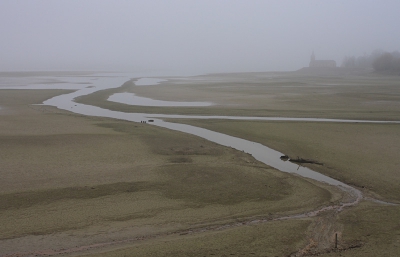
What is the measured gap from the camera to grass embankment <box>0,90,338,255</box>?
1091 centimetres

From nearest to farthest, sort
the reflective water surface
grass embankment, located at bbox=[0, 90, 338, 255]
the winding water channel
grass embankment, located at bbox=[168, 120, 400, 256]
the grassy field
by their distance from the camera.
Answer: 1. the grassy field
2. grass embankment, located at bbox=[168, 120, 400, 256]
3. grass embankment, located at bbox=[0, 90, 338, 255]
4. the winding water channel
5. the reflective water surface

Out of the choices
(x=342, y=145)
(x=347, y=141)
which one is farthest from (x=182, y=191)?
Answer: (x=347, y=141)

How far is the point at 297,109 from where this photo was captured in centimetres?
3538

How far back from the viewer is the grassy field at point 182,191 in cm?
1038

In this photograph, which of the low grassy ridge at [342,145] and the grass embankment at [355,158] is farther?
the low grassy ridge at [342,145]

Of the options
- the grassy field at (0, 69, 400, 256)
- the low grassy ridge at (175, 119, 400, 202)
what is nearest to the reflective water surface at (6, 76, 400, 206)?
the low grassy ridge at (175, 119, 400, 202)

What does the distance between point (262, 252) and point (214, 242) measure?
137 cm

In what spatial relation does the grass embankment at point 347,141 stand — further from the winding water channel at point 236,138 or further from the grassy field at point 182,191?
the winding water channel at point 236,138

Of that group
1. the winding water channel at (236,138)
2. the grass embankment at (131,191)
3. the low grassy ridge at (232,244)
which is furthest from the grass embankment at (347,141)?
the grass embankment at (131,191)

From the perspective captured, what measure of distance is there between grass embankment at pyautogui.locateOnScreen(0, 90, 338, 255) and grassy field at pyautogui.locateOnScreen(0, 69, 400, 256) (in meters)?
0.05

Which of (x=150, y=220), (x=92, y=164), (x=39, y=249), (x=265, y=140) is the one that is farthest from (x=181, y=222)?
(x=265, y=140)

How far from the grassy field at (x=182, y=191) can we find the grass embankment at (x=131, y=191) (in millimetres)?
48

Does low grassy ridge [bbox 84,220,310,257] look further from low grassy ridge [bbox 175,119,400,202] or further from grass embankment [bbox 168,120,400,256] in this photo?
low grassy ridge [bbox 175,119,400,202]

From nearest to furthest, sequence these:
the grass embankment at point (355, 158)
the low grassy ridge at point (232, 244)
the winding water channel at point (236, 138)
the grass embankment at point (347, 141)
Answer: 1. the low grassy ridge at point (232, 244)
2. the grass embankment at point (355, 158)
3. the grass embankment at point (347, 141)
4. the winding water channel at point (236, 138)
